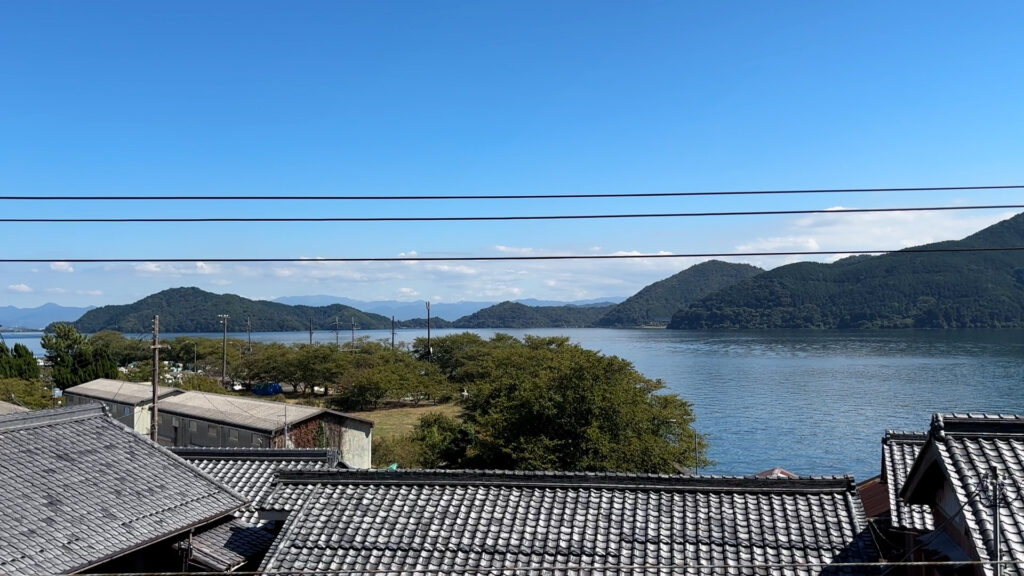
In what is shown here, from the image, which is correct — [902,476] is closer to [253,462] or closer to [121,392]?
[253,462]

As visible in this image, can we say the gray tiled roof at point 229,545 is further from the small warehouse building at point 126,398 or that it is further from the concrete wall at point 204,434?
the small warehouse building at point 126,398

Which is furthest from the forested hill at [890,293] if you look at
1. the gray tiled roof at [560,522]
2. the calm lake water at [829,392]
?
the gray tiled roof at [560,522]

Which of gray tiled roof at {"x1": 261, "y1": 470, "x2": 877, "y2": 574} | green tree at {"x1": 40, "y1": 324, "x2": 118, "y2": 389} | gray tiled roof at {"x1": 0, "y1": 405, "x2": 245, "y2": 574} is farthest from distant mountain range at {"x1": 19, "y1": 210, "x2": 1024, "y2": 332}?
gray tiled roof at {"x1": 261, "y1": 470, "x2": 877, "y2": 574}

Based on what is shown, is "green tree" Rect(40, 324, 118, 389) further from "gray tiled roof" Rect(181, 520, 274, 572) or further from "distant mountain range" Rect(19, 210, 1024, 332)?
"distant mountain range" Rect(19, 210, 1024, 332)

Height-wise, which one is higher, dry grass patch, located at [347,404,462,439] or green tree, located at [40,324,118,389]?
green tree, located at [40,324,118,389]

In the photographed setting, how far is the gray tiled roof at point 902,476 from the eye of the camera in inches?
299

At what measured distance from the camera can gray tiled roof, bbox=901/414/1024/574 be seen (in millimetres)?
4407

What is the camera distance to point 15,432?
27.0ft

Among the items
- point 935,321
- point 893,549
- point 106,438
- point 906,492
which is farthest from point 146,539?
point 935,321

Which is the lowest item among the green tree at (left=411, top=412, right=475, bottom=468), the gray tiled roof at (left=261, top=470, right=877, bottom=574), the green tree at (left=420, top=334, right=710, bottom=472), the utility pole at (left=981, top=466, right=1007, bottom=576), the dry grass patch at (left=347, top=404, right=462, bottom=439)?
the dry grass patch at (left=347, top=404, right=462, bottom=439)

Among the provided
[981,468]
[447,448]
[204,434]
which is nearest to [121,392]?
[204,434]

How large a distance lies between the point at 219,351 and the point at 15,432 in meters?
60.2

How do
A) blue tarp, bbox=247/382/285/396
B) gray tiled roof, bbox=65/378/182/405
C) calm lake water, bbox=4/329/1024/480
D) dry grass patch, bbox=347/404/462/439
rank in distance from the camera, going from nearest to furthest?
gray tiled roof, bbox=65/378/182/405, calm lake water, bbox=4/329/1024/480, dry grass patch, bbox=347/404/462/439, blue tarp, bbox=247/382/285/396

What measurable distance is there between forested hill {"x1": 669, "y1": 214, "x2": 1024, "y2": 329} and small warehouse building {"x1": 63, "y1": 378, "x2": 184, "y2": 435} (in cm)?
12165
